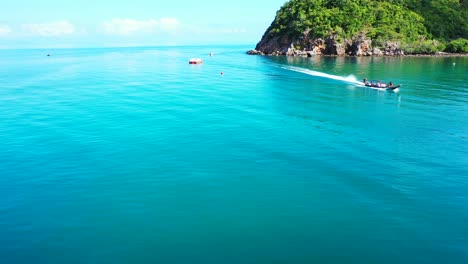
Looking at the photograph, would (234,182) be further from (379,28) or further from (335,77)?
(379,28)

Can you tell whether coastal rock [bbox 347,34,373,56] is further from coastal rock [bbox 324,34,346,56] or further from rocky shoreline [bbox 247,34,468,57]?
coastal rock [bbox 324,34,346,56]

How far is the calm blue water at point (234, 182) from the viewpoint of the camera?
23.5m

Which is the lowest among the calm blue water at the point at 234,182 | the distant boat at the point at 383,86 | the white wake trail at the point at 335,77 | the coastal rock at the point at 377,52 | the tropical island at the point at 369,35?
the calm blue water at the point at 234,182

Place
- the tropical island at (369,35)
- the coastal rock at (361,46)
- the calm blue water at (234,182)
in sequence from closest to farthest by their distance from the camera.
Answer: the calm blue water at (234,182) < the coastal rock at (361,46) < the tropical island at (369,35)

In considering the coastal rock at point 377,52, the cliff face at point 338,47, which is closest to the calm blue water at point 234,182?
the cliff face at point 338,47

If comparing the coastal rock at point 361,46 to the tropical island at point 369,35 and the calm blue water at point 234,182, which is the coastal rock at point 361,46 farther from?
the calm blue water at point 234,182

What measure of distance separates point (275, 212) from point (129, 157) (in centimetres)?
1980

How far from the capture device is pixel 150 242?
2392cm

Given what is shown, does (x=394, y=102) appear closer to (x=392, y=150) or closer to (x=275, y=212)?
(x=392, y=150)

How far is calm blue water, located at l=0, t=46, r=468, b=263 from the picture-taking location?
925 inches

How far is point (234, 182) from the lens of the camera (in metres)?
33.0

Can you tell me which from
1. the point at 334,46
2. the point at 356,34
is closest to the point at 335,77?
the point at 334,46

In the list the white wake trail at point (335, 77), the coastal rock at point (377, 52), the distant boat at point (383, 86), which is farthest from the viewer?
the coastal rock at point (377, 52)

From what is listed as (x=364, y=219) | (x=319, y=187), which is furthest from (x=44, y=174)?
(x=364, y=219)
